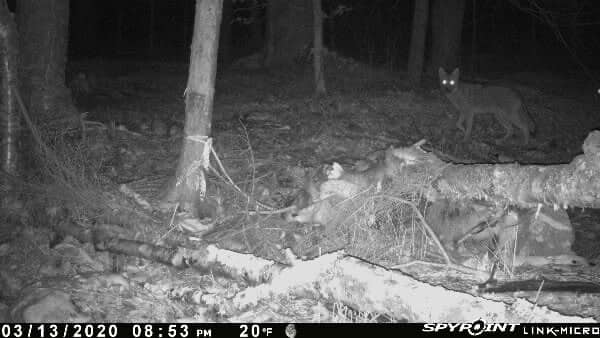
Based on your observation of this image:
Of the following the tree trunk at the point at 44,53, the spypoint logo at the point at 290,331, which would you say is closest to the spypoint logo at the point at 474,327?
the spypoint logo at the point at 290,331

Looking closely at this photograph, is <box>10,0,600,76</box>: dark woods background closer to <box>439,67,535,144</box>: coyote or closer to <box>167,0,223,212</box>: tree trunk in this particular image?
<box>439,67,535,144</box>: coyote

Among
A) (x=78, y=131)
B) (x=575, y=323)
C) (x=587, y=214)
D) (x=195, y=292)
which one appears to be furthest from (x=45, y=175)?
(x=587, y=214)

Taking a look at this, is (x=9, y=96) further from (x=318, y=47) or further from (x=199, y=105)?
(x=318, y=47)

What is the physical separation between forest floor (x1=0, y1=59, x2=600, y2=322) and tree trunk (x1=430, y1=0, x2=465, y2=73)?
1.89m

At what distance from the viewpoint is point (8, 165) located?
6.79 meters

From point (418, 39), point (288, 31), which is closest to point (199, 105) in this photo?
point (418, 39)

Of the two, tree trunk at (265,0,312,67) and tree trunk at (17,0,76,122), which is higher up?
tree trunk at (265,0,312,67)

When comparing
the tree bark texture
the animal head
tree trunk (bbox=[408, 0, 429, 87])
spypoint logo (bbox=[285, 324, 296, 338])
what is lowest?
spypoint logo (bbox=[285, 324, 296, 338])

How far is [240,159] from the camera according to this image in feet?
27.0

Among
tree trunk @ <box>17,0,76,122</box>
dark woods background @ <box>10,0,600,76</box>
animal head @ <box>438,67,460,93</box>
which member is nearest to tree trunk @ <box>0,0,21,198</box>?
tree trunk @ <box>17,0,76,122</box>

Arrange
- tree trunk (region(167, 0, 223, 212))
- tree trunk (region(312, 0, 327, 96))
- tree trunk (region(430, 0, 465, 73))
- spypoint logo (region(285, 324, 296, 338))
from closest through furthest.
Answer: spypoint logo (region(285, 324, 296, 338)) < tree trunk (region(167, 0, 223, 212)) < tree trunk (region(312, 0, 327, 96)) < tree trunk (region(430, 0, 465, 73))

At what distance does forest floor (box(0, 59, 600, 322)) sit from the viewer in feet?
15.0

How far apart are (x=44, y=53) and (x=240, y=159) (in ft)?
12.3

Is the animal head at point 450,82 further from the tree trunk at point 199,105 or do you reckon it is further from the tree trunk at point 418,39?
the tree trunk at point 199,105
